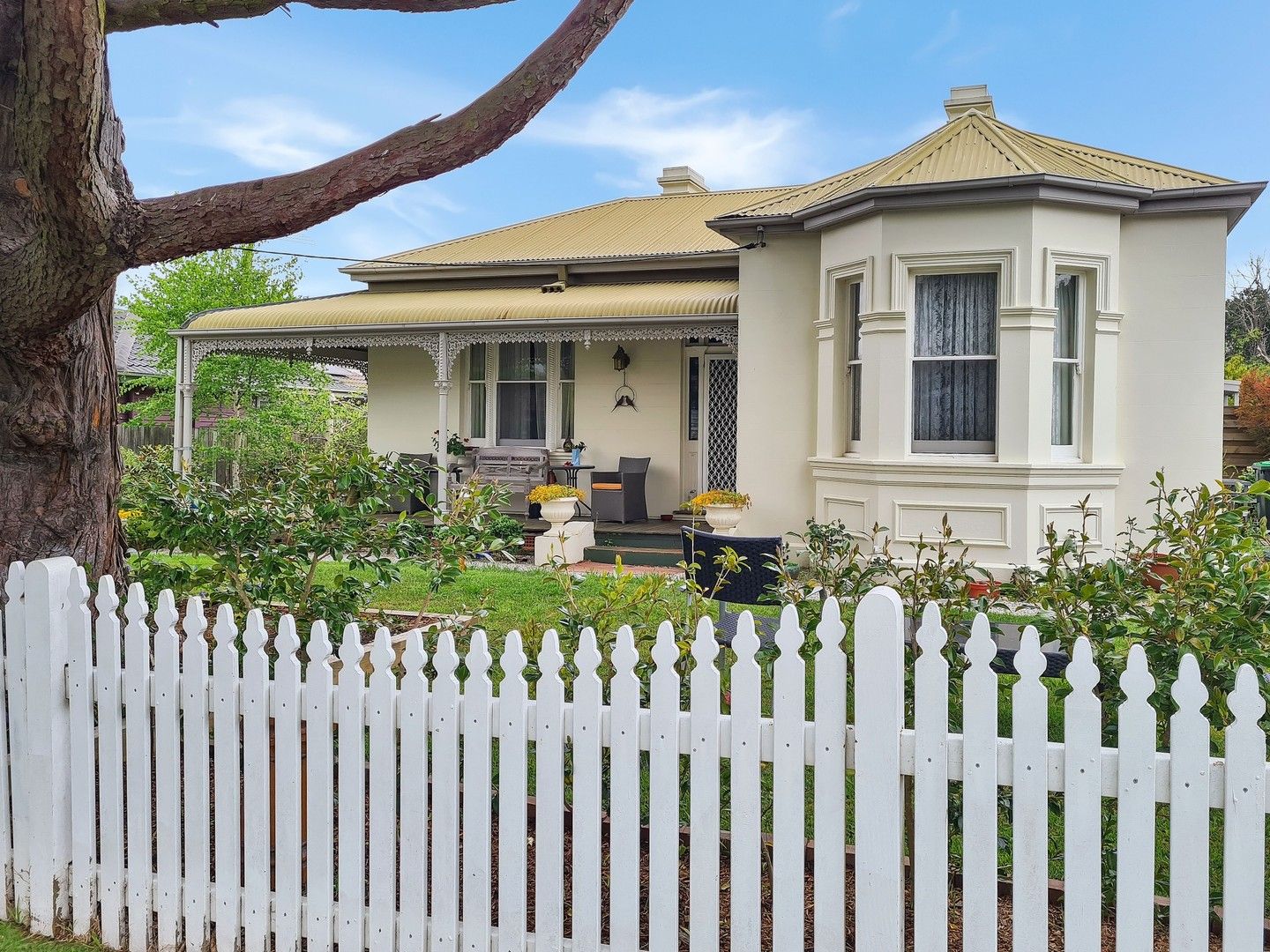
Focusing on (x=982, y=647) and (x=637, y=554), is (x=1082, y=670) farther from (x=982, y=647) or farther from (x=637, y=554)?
(x=637, y=554)

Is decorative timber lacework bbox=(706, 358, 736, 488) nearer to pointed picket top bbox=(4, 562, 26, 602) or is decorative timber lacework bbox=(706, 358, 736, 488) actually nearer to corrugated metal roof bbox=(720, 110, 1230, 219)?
corrugated metal roof bbox=(720, 110, 1230, 219)

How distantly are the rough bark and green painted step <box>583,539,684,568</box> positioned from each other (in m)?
7.57

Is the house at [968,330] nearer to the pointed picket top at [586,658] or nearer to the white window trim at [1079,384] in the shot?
the white window trim at [1079,384]

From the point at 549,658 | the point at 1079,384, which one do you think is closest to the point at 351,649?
the point at 549,658

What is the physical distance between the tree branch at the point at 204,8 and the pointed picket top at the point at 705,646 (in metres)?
3.06

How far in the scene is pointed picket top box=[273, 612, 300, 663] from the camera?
296 centimetres

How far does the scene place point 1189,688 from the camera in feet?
7.38

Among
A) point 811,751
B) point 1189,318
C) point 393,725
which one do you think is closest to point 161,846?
point 393,725

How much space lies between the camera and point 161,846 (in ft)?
10.4

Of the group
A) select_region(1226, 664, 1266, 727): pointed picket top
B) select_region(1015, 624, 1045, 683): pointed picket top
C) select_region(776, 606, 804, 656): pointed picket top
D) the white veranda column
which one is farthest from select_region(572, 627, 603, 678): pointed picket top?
the white veranda column

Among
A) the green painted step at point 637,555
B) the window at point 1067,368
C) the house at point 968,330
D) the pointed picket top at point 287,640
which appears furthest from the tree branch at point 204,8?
the green painted step at point 637,555

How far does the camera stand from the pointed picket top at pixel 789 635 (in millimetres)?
2518

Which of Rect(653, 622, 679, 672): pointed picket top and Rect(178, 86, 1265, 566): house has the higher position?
Rect(178, 86, 1265, 566): house

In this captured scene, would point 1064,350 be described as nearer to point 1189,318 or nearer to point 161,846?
point 1189,318
